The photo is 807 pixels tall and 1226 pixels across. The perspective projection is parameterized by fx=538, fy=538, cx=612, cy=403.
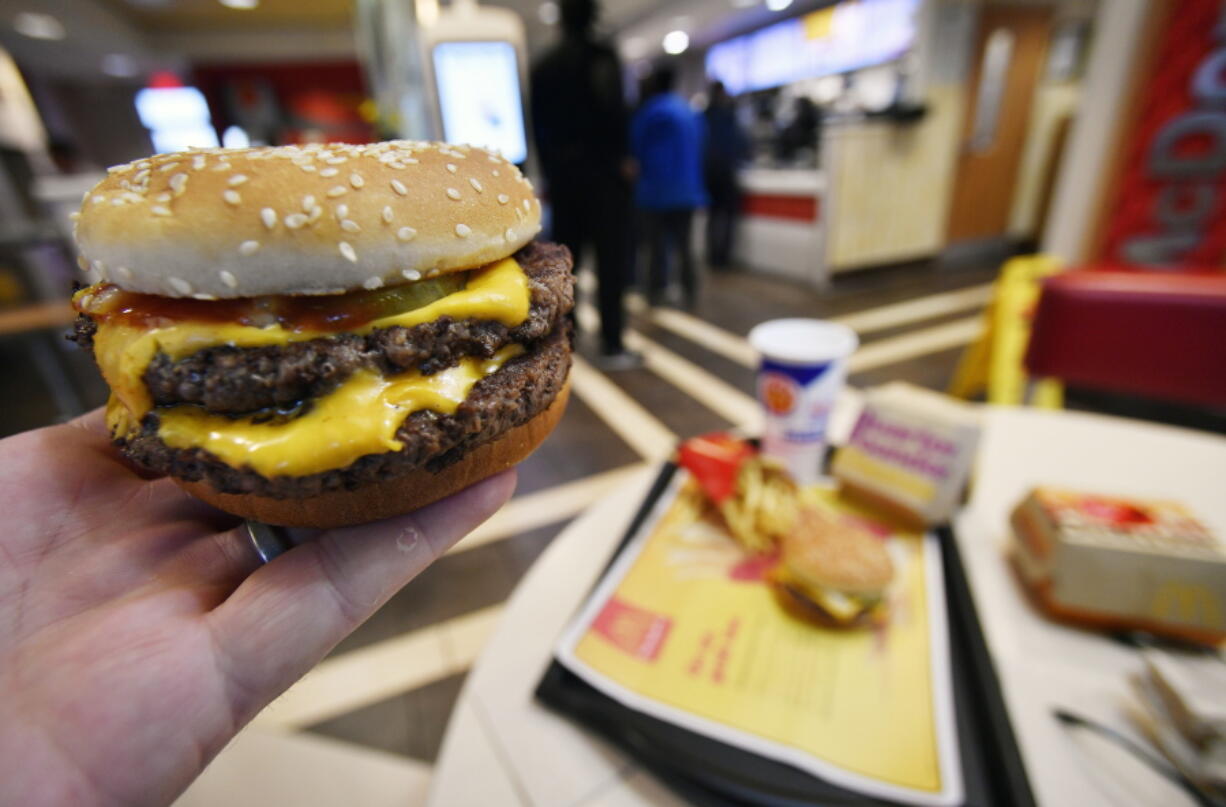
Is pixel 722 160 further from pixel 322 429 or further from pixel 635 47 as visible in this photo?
pixel 635 47

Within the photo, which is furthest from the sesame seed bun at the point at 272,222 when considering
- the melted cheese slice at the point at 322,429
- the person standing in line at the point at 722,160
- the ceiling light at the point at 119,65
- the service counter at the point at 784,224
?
the ceiling light at the point at 119,65

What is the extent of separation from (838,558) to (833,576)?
3 cm

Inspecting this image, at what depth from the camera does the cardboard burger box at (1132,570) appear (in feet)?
2.27

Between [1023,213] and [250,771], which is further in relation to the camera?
[1023,213]

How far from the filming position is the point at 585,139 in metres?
2.95

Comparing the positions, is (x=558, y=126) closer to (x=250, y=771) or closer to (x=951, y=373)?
(x=951, y=373)

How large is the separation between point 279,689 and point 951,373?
12.0 feet

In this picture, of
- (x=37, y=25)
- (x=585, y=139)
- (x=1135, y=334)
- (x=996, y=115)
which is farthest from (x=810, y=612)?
(x=37, y=25)

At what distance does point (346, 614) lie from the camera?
0.66m

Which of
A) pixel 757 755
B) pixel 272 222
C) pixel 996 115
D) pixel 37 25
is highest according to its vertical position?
A: pixel 37 25

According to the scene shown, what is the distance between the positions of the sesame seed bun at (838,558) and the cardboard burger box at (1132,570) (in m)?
0.22

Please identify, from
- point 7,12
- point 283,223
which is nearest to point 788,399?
point 283,223

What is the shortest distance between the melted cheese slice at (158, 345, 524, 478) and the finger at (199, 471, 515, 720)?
16 centimetres

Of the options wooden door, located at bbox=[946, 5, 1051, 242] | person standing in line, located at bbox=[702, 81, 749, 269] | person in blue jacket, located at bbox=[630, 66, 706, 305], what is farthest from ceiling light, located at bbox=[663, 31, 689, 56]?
person in blue jacket, located at bbox=[630, 66, 706, 305]
